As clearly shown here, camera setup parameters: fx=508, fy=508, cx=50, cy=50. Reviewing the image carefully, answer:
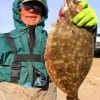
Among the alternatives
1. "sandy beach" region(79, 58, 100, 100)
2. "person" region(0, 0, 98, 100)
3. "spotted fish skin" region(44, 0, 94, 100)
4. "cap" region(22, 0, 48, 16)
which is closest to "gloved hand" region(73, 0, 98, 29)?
"spotted fish skin" region(44, 0, 94, 100)

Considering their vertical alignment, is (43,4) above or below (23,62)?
above

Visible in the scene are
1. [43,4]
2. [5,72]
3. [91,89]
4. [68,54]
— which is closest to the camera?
[68,54]

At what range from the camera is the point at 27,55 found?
583cm

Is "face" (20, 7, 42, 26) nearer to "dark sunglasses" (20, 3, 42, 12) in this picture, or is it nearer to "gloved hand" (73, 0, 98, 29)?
"dark sunglasses" (20, 3, 42, 12)

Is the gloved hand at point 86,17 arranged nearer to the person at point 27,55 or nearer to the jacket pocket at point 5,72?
the person at point 27,55

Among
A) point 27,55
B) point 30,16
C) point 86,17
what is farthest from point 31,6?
point 86,17

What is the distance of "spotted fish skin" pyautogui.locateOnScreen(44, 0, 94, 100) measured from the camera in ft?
15.8

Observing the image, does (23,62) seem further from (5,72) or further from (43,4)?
(43,4)

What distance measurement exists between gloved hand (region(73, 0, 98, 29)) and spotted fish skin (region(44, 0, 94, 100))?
0.17 feet

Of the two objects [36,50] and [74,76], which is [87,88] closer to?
[36,50]

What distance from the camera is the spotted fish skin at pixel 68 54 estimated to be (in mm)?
4812

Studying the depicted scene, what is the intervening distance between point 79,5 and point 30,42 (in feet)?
3.62

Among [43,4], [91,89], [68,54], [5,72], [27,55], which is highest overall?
[43,4]

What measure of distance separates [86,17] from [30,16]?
1.06 m
